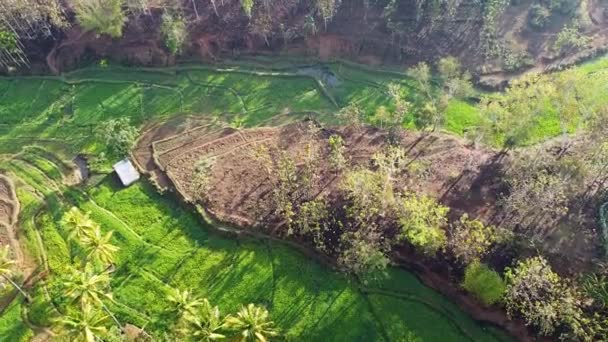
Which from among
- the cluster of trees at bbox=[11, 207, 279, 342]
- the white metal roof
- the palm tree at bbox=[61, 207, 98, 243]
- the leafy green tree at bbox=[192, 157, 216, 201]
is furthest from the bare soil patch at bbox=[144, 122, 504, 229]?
the palm tree at bbox=[61, 207, 98, 243]

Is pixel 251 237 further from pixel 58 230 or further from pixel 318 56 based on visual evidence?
pixel 318 56

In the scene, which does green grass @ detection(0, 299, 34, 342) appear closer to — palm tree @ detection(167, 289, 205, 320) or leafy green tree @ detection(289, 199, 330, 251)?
palm tree @ detection(167, 289, 205, 320)

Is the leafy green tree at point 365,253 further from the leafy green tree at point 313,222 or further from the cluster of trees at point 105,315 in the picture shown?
the cluster of trees at point 105,315

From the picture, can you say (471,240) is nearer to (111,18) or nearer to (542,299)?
(542,299)

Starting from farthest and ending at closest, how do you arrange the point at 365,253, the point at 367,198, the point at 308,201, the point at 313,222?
the point at 308,201 < the point at 313,222 < the point at 367,198 < the point at 365,253

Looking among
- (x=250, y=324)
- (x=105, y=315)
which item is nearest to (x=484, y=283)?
(x=250, y=324)

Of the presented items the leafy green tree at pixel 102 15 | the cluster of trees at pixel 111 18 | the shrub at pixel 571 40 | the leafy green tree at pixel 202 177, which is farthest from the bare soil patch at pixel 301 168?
the shrub at pixel 571 40
